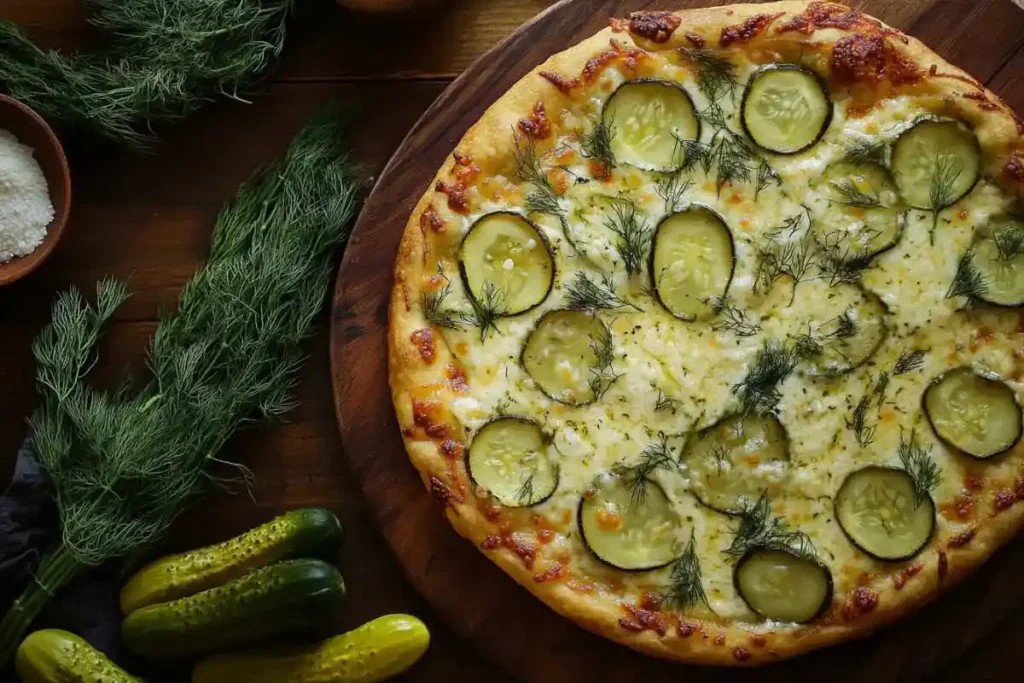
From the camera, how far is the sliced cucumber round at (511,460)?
Answer: 3.81 metres

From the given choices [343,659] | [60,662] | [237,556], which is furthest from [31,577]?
[343,659]

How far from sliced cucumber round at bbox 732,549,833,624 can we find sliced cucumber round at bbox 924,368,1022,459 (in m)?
0.65

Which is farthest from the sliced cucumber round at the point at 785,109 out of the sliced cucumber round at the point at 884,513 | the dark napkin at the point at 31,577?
the dark napkin at the point at 31,577

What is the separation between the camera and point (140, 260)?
435 centimetres

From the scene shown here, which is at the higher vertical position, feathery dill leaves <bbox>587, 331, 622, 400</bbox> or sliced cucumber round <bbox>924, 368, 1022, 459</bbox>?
sliced cucumber round <bbox>924, 368, 1022, 459</bbox>

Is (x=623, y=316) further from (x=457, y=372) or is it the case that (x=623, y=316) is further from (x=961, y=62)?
(x=961, y=62)

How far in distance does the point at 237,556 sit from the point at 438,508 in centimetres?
74

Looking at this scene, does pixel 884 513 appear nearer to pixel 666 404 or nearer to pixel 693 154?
pixel 666 404

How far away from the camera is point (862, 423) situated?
12.5 feet

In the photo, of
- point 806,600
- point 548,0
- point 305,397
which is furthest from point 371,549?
point 548,0

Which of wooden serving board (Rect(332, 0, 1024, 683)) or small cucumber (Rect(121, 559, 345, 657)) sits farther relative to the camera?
wooden serving board (Rect(332, 0, 1024, 683))

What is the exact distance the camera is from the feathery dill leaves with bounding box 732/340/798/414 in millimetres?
3812

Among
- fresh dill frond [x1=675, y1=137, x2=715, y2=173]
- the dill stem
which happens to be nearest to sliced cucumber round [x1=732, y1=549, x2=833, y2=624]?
fresh dill frond [x1=675, y1=137, x2=715, y2=173]

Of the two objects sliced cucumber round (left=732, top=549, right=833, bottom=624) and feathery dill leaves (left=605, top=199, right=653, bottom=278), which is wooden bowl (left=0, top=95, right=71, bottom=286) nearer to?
feathery dill leaves (left=605, top=199, right=653, bottom=278)
